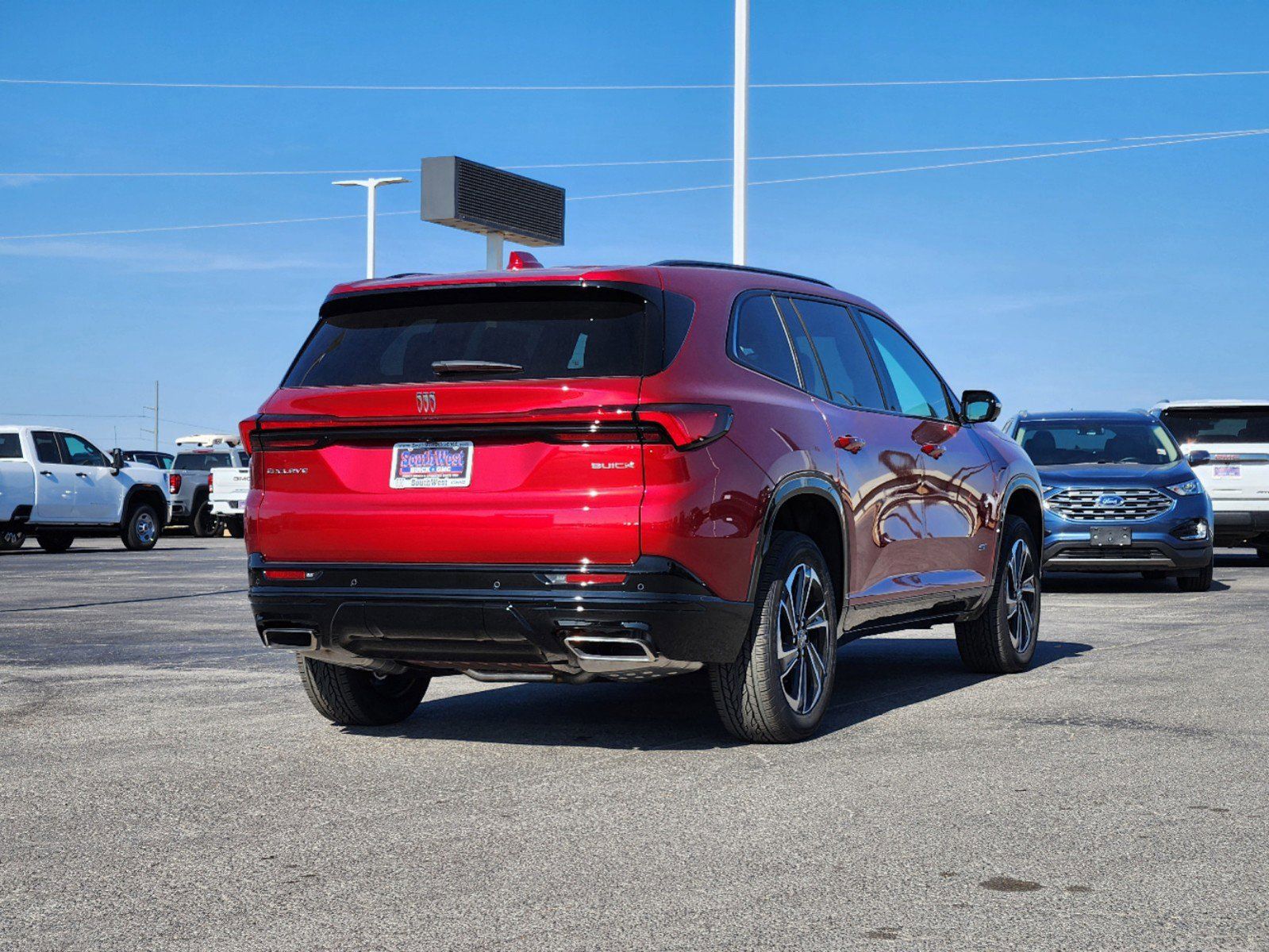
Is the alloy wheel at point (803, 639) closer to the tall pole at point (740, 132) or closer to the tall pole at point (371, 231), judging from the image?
the tall pole at point (740, 132)

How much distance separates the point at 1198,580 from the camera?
619 inches

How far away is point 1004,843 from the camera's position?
476cm

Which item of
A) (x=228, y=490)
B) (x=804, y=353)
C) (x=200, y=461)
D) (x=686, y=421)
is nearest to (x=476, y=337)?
(x=686, y=421)

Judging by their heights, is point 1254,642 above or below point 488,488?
below

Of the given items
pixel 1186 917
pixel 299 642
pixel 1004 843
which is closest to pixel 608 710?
pixel 299 642

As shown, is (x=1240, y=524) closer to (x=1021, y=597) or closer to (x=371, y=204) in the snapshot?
(x=1021, y=597)

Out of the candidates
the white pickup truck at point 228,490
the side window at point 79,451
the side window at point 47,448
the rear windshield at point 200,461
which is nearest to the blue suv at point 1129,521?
the side window at point 47,448

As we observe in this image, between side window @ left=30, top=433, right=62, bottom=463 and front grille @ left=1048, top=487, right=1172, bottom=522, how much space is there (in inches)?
627

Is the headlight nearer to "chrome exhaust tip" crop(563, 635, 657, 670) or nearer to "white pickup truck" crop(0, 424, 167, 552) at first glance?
"chrome exhaust tip" crop(563, 635, 657, 670)

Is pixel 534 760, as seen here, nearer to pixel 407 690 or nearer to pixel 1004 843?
pixel 407 690

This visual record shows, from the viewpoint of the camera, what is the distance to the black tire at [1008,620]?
880 centimetres

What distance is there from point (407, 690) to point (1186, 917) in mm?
4061

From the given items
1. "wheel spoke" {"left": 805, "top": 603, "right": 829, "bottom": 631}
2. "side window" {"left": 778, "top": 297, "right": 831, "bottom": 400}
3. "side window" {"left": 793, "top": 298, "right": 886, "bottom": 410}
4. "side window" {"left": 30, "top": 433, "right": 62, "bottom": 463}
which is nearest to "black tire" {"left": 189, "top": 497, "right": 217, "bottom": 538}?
"side window" {"left": 30, "top": 433, "right": 62, "bottom": 463}

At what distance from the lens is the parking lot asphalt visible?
3.96 metres
